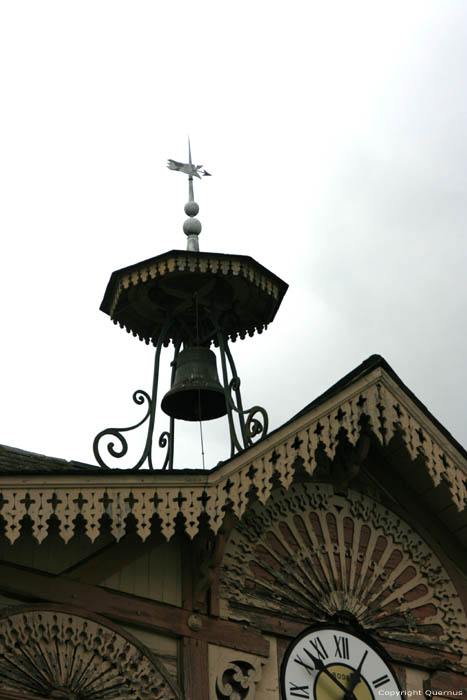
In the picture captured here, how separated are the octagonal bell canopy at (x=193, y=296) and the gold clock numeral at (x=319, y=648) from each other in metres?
3.78

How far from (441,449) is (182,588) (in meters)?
2.92

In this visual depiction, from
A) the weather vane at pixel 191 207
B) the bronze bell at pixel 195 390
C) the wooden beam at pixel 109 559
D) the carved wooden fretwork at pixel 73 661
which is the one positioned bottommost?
the carved wooden fretwork at pixel 73 661

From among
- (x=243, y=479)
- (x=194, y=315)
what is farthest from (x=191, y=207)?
(x=243, y=479)

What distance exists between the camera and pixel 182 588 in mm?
12250

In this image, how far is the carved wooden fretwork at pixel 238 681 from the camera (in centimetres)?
1190

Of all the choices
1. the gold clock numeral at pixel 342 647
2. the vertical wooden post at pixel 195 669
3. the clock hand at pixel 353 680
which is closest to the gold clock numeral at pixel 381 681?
the clock hand at pixel 353 680

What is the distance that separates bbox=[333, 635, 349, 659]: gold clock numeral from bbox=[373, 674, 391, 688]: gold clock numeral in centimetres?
34

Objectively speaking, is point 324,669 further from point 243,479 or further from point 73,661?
point 73,661

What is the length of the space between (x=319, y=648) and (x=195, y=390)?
340cm

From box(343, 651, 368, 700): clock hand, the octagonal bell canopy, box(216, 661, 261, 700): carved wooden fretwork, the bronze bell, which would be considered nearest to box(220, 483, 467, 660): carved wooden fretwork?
box(343, 651, 368, 700): clock hand

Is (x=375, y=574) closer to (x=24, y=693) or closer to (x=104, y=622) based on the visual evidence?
(x=104, y=622)

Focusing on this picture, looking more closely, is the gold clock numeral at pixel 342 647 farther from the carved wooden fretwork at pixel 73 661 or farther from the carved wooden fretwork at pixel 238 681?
the carved wooden fretwork at pixel 73 661

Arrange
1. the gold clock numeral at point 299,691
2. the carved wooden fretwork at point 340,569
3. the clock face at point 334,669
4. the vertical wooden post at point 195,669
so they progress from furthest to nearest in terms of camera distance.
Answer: the carved wooden fretwork at point 340,569 < the clock face at point 334,669 < the gold clock numeral at point 299,691 < the vertical wooden post at point 195,669

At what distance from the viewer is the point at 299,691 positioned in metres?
12.3
